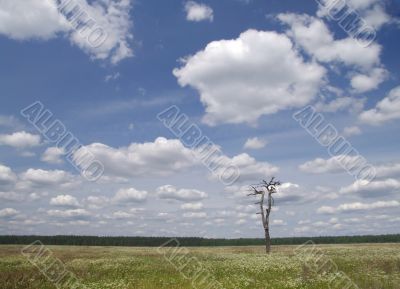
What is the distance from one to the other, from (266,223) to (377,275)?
2904 cm

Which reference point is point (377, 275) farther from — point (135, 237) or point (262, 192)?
point (135, 237)

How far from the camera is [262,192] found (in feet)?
171

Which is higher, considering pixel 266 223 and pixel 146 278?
pixel 266 223

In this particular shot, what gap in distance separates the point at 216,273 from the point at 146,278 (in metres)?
4.48

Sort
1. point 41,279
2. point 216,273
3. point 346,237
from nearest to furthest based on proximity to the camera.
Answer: point 41,279, point 216,273, point 346,237

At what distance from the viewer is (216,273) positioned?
27.2 m

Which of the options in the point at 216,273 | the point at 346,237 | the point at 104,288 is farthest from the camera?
the point at 346,237

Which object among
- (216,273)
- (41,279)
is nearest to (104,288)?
(41,279)

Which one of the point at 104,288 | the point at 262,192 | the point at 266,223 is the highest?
the point at 262,192

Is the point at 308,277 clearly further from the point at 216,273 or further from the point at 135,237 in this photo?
the point at 135,237

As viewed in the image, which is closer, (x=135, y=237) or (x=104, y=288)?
(x=104, y=288)

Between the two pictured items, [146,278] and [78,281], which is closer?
[78,281]

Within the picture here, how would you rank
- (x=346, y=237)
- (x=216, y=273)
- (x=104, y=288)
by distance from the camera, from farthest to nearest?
1. (x=346, y=237)
2. (x=216, y=273)
3. (x=104, y=288)

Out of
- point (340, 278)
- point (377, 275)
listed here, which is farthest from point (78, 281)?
point (377, 275)
